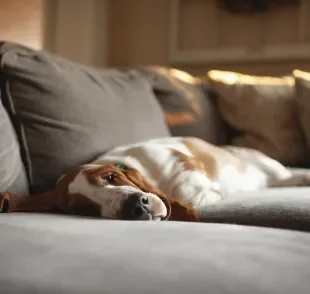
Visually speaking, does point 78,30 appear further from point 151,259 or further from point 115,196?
point 151,259

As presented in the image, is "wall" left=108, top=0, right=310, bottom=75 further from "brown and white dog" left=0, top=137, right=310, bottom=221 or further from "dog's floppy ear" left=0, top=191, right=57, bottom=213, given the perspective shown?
"dog's floppy ear" left=0, top=191, right=57, bottom=213

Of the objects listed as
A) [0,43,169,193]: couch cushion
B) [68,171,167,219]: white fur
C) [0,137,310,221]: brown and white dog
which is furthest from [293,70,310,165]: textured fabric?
[68,171,167,219]: white fur

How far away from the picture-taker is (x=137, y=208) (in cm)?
120

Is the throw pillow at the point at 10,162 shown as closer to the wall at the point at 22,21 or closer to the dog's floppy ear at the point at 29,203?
the dog's floppy ear at the point at 29,203

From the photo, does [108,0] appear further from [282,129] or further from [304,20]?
[282,129]

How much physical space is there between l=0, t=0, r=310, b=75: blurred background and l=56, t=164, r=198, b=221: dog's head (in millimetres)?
1321

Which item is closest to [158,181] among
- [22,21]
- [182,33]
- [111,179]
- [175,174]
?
[175,174]

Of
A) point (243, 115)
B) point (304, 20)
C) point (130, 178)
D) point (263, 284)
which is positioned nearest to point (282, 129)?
point (243, 115)

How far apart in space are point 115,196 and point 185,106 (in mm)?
990

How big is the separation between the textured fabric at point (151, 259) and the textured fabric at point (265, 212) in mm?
125

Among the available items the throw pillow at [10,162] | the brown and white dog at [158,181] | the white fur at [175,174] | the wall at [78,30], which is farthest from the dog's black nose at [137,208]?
the wall at [78,30]

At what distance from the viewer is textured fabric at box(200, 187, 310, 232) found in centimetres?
116

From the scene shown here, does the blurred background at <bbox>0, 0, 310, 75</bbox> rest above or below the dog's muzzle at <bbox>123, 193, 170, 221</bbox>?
above

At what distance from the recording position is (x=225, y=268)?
0.76m
